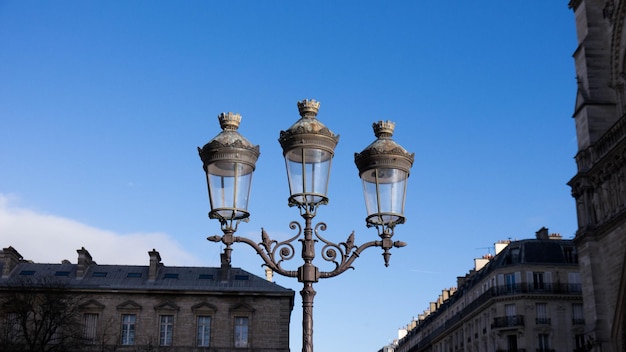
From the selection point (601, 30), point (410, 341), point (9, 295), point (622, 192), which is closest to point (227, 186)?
point (622, 192)

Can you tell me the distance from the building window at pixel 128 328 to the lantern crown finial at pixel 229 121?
116ft

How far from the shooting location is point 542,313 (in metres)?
49.6

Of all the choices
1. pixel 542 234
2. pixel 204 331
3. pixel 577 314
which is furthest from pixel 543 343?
pixel 204 331

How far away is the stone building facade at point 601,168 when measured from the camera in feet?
78.4

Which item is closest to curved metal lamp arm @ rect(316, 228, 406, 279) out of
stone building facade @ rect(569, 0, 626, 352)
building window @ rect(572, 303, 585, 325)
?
stone building facade @ rect(569, 0, 626, 352)

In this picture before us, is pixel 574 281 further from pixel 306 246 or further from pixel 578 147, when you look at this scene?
pixel 306 246

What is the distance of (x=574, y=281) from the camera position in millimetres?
50156

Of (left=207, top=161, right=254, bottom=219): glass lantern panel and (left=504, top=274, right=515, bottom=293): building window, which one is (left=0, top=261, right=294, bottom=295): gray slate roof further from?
(left=207, top=161, right=254, bottom=219): glass lantern panel

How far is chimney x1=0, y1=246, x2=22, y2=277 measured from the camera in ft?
156

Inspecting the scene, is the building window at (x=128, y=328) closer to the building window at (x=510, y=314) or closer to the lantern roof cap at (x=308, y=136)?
the building window at (x=510, y=314)

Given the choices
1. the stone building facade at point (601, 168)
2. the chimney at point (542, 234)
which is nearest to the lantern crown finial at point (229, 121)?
the stone building facade at point (601, 168)

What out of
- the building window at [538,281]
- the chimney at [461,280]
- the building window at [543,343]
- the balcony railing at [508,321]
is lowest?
the building window at [543,343]

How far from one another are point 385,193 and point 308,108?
68.1 inches

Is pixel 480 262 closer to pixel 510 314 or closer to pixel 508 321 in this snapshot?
pixel 510 314
